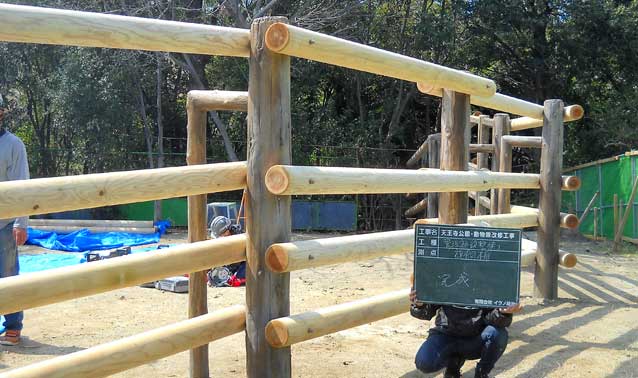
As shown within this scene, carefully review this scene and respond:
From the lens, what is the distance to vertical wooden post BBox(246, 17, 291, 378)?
3262mm

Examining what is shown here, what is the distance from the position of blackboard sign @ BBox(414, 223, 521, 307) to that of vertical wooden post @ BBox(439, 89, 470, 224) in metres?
1.31

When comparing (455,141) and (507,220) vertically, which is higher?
(455,141)

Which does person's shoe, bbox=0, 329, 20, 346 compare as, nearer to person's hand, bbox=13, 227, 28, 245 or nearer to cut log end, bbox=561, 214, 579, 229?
person's hand, bbox=13, 227, 28, 245

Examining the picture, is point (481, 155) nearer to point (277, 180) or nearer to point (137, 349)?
point (277, 180)

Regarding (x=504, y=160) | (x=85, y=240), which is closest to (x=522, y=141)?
(x=504, y=160)

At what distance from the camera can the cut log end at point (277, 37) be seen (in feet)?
10.3

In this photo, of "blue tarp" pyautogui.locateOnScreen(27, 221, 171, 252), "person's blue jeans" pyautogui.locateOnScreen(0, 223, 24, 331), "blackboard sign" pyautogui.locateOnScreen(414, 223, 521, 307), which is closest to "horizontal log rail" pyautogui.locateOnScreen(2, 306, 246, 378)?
"blackboard sign" pyautogui.locateOnScreen(414, 223, 521, 307)

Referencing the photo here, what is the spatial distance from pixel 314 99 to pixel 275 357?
14796 millimetres

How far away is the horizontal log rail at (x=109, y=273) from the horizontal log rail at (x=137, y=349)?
0.80 feet

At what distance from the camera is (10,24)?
2.44 m

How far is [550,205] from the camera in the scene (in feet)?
21.3

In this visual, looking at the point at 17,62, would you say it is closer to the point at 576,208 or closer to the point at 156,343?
the point at 576,208

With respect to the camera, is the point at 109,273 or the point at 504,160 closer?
the point at 109,273

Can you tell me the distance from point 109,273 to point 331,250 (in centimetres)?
125
